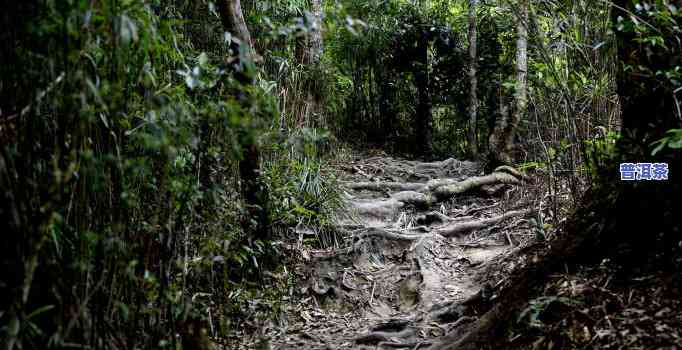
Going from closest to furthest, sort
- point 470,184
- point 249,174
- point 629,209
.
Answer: point 629,209 → point 249,174 → point 470,184

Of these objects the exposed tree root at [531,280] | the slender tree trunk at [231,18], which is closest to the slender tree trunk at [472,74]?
the slender tree trunk at [231,18]

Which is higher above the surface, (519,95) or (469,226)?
(519,95)

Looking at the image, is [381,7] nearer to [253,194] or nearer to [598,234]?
[253,194]

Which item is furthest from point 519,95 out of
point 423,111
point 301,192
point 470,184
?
point 423,111

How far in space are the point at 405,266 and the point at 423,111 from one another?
5.72 meters

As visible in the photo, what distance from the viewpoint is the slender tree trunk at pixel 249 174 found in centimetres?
372

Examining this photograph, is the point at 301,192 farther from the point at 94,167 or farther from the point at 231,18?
the point at 94,167

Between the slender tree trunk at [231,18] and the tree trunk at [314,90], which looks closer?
the slender tree trunk at [231,18]

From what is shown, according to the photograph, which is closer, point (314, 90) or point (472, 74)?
point (314, 90)

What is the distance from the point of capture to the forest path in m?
3.54

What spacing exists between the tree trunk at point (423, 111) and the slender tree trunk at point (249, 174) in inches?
236

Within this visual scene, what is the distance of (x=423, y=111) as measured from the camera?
9.79 metres

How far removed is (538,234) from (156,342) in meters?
2.44

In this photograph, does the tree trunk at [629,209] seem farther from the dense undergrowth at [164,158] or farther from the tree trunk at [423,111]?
the tree trunk at [423,111]
